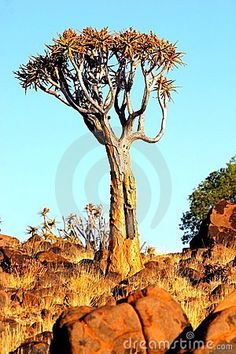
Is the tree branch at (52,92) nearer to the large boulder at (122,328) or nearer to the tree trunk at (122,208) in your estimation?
the tree trunk at (122,208)

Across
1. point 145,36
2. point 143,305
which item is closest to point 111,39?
point 145,36

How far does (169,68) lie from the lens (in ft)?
68.5

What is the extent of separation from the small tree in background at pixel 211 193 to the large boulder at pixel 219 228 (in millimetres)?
13143

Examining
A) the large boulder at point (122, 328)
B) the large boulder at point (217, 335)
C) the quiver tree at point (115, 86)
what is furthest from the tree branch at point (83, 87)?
the large boulder at point (217, 335)

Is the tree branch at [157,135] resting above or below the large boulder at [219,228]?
above

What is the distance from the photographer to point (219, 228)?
22.6 metres

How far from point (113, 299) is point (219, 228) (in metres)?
10.6

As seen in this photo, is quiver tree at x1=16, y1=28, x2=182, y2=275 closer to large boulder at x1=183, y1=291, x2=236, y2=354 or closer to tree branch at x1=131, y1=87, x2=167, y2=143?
tree branch at x1=131, y1=87, x2=167, y2=143

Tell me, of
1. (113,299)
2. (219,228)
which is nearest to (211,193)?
(219,228)

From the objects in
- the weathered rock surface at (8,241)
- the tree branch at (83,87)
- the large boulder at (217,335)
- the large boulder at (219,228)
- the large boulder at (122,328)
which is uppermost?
the tree branch at (83,87)

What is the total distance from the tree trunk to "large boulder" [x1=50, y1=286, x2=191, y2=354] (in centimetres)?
1145

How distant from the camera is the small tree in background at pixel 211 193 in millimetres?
36750

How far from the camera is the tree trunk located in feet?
64.8

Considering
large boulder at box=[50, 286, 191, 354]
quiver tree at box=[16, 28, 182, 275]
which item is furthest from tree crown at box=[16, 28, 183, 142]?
large boulder at box=[50, 286, 191, 354]
